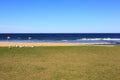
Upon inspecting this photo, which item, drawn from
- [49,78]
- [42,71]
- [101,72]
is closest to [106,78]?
[101,72]

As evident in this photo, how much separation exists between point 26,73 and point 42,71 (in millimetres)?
1094

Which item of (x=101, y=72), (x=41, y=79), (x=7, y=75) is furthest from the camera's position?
(x=101, y=72)

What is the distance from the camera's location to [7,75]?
13492 mm

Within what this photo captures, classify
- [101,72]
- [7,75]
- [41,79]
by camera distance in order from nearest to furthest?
[41,79], [7,75], [101,72]

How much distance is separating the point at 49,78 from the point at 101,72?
10.4 feet

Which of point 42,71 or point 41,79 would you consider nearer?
point 41,79

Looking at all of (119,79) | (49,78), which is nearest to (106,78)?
(119,79)

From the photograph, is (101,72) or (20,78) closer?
(20,78)

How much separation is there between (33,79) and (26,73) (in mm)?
1601

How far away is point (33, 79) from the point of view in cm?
1252

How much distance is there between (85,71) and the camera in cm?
1472

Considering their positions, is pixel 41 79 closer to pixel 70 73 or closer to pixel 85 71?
pixel 70 73

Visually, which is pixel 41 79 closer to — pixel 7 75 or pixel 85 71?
pixel 7 75

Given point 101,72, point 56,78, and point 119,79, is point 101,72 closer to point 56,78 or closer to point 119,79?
point 119,79
